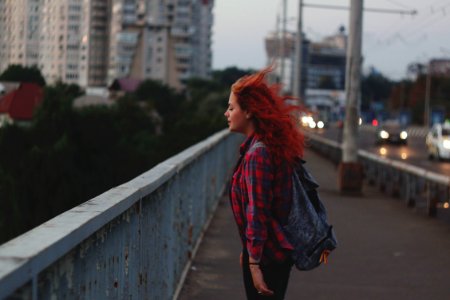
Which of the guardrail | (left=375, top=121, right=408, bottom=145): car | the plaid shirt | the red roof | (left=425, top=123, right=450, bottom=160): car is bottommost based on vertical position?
(left=375, top=121, right=408, bottom=145): car

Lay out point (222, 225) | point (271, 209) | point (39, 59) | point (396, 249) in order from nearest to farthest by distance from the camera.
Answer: point (271, 209) < point (396, 249) < point (222, 225) < point (39, 59)

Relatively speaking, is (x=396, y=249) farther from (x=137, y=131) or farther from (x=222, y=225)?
(x=137, y=131)

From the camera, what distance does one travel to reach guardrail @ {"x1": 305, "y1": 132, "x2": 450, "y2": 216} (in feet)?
50.7

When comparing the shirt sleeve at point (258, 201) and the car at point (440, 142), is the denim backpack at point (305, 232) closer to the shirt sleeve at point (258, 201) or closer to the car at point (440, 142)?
the shirt sleeve at point (258, 201)

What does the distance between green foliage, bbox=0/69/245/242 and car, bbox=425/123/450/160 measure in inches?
410

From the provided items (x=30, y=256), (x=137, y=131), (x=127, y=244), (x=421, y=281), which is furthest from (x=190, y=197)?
(x=137, y=131)

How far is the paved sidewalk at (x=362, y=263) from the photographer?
839cm

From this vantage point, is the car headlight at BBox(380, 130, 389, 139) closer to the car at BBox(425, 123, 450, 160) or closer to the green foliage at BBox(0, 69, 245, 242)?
the green foliage at BBox(0, 69, 245, 242)

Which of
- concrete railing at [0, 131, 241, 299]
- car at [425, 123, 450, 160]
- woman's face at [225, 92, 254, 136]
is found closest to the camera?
concrete railing at [0, 131, 241, 299]

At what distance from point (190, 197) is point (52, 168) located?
5632 centimetres

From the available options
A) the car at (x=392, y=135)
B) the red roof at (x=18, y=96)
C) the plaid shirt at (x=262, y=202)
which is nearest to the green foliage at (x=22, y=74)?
the red roof at (x=18, y=96)

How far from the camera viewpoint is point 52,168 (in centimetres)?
6512

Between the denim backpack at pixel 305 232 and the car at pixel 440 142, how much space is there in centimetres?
3809

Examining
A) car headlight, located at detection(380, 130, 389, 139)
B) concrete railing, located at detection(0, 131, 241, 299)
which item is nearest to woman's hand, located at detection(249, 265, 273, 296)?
concrete railing, located at detection(0, 131, 241, 299)
